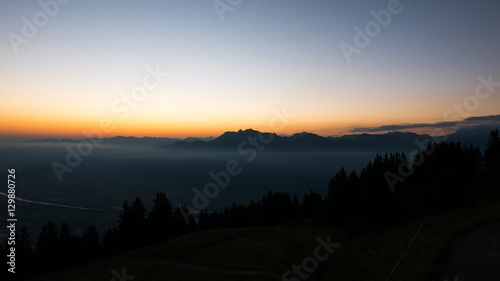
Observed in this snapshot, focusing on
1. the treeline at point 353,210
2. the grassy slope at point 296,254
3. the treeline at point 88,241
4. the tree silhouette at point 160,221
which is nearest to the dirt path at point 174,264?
the grassy slope at point 296,254

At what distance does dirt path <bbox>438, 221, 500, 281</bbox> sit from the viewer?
13.7 metres

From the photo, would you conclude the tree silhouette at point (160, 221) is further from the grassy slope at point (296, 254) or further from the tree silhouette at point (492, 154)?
the tree silhouette at point (492, 154)

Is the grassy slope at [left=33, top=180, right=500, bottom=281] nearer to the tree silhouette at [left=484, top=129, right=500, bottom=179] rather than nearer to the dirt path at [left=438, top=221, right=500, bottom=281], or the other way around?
the dirt path at [left=438, top=221, right=500, bottom=281]

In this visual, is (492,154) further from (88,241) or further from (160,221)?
(88,241)

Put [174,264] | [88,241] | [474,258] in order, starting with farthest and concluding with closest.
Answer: [88,241]
[174,264]
[474,258]

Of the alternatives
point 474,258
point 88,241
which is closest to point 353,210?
point 474,258

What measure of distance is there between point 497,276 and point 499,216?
38.3ft

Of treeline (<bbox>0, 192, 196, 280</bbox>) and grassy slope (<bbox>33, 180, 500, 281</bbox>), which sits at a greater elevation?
grassy slope (<bbox>33, 180, 500, 281</bbox>)

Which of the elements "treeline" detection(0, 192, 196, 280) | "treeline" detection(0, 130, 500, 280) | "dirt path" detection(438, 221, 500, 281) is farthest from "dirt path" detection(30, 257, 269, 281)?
"treeline" detection(0, 192, 196, 280)

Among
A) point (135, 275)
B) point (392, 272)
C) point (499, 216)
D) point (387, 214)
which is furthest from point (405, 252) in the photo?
point (387, 214)

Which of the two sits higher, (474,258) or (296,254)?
(296,254)

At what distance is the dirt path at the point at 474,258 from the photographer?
13.7 m

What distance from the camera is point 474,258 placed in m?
15.3

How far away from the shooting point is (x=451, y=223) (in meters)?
22.3
